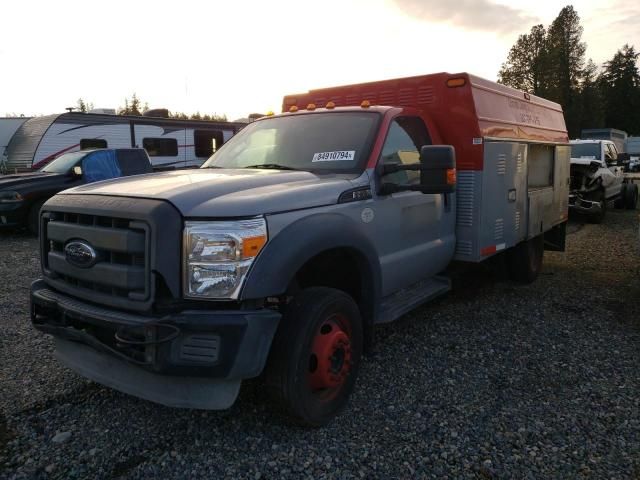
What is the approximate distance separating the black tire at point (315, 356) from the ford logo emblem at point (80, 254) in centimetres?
107

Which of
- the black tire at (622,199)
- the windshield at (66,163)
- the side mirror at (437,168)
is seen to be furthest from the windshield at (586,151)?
the windshield at (66,163)

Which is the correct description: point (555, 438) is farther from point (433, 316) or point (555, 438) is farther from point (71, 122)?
point (71, 122)

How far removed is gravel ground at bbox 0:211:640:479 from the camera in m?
2.73

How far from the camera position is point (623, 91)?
67.1 metres

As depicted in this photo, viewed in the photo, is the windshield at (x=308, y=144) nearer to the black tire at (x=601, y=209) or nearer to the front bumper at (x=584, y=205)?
the front bumper at (x=584, y=205)

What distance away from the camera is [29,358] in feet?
13.4

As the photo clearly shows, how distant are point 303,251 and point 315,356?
0.63 m

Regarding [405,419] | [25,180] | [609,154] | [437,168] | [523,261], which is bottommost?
[405,419]

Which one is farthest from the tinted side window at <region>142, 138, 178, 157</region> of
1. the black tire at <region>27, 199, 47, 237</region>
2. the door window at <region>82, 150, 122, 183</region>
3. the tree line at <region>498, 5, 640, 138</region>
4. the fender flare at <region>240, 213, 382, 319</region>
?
the tree line at <region>498, 5, 640, 138</region>

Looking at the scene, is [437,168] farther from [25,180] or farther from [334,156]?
[25,180]

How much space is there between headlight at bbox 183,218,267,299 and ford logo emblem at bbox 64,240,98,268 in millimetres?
577

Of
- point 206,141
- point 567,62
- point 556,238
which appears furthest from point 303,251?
point 567,62

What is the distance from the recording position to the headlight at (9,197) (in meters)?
9.70

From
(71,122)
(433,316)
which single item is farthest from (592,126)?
(433,316)
